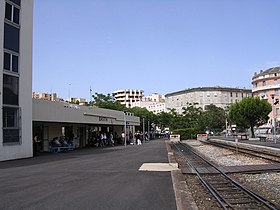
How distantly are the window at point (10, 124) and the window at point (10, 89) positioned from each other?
0.45 m

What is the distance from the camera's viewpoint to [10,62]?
21000 millimetres

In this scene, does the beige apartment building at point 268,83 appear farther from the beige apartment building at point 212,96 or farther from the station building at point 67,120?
the station building at point 67,120

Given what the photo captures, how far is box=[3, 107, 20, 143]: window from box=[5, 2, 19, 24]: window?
528cm

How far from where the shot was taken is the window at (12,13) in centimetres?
2111

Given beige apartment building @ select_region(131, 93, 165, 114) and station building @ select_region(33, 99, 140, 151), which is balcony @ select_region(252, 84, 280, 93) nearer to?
beige apartment building @ select_region(131, 93, 165, 114)

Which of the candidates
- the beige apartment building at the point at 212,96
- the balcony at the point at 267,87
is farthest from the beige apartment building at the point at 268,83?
the beige apartment building at the point at 212,96

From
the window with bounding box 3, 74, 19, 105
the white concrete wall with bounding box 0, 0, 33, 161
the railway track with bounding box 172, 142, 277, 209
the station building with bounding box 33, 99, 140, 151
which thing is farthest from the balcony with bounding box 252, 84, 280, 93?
the railway track with bounding box 172, 142, 277, 209

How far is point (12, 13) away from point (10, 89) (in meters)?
4.57

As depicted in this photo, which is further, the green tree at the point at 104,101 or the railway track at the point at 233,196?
the green tree at the point at 104,101

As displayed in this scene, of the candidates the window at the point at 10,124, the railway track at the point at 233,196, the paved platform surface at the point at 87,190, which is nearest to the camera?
the paved platform surface at the point at 87,190

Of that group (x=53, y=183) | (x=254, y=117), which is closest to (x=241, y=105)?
(x=254, y=117)

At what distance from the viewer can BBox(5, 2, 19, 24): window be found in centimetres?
2111

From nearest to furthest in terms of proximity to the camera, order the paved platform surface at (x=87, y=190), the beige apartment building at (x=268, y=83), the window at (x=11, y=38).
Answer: the paved platform surface at (x=87, y=190)
the window at (x=11, y=38)
the beige apartment building at (x=268, y=83)

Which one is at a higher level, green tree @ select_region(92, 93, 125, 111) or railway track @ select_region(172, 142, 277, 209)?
green tree @ select_region(92, 93, 125, 111)
